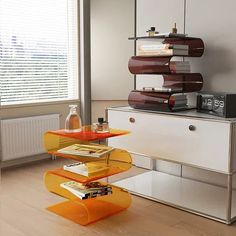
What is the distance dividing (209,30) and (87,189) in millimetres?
1645

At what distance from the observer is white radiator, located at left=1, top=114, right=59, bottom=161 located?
3.77 metres

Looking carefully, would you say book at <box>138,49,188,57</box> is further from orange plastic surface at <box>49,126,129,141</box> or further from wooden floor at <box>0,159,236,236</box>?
wooden floor at <box>0,159,236,236</box>

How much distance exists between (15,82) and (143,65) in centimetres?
164

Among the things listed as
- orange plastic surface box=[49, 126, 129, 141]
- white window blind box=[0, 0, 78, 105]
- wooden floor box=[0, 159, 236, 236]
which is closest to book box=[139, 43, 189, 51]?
orange plastic surface box=[49, 126, 129, 141]

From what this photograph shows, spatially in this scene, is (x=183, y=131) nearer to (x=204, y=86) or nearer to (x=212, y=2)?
(x=204, y=86)

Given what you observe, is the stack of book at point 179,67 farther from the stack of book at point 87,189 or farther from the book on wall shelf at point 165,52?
the stack of book at point 87,189

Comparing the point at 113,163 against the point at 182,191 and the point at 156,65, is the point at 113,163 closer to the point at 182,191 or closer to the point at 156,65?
the point at 182,191

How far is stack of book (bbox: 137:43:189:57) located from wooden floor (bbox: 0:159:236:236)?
119 centimetres

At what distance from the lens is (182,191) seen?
120 inches

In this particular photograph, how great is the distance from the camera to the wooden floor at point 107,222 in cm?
237

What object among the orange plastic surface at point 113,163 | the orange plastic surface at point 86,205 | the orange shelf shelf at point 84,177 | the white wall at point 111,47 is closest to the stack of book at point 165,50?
the orange plastic surface at point 113,163

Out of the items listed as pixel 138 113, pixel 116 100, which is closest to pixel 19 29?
pixel 116 100

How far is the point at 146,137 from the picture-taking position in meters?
2.88

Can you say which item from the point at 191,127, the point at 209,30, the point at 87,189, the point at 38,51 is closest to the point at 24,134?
the point at 38,51
